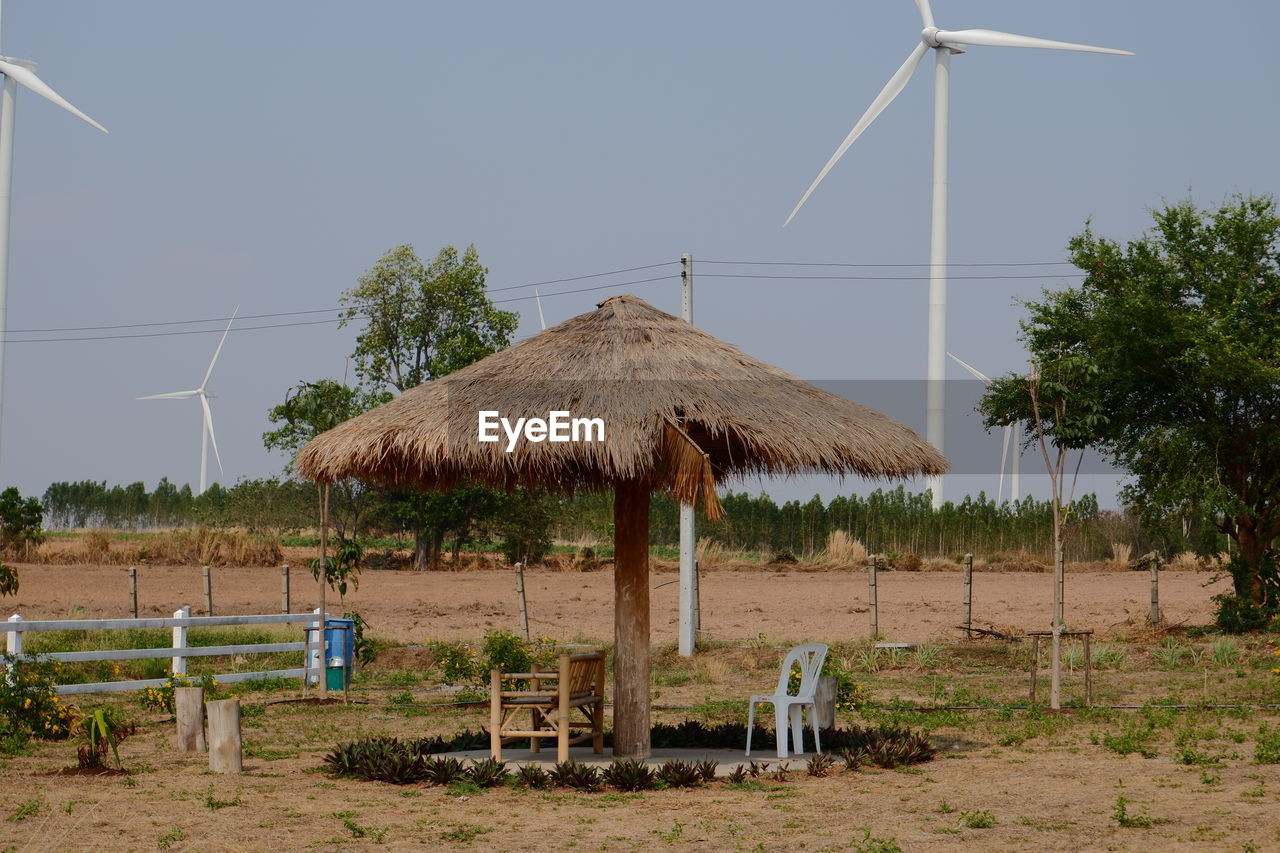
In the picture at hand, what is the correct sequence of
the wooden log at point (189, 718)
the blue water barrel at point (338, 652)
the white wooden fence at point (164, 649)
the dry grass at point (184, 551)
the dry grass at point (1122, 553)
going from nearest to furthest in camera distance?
the wooden log at point (189, 718) < the white wooden fence at point (164, 649) < the blue water barrel at point (338, 652) < the dry grass at point (184, 551) < the dry grass at point (1122, 553)

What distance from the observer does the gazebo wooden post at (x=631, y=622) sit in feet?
33.0

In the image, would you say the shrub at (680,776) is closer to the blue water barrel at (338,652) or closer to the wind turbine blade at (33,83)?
the blue water barrel at (338,652)

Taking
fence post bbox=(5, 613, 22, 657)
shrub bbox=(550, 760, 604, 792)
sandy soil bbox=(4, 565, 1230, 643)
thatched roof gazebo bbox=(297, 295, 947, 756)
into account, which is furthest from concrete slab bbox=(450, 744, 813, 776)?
sandy soil bbox=(4, 565, 1230, 643)

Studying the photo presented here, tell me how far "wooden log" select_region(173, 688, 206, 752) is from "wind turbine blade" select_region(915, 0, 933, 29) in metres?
24.8

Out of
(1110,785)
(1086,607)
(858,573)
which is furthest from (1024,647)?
(858,573)

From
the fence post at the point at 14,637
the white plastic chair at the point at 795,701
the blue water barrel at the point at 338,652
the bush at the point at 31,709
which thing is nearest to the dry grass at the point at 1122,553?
the blue water barrel at the point at 338,652

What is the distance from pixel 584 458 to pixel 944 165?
21.9 meters

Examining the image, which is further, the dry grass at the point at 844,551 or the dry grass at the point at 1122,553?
the dry grass at the point at 844,551

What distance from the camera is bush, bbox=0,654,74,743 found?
11737mm

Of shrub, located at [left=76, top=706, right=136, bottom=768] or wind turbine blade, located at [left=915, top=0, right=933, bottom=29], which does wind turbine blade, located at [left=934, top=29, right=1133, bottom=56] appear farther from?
shrub, located at [left=76, top=706, right=136, bottom=768]

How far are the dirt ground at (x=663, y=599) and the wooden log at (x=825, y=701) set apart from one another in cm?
991

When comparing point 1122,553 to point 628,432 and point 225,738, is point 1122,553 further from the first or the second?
point 225,738

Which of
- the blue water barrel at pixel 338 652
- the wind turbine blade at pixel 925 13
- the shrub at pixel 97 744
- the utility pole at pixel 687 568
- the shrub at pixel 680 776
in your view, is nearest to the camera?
the shrub at pixel 680 776

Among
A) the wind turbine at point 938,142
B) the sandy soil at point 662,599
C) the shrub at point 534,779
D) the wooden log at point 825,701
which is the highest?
the wind turbine at point 938,142
